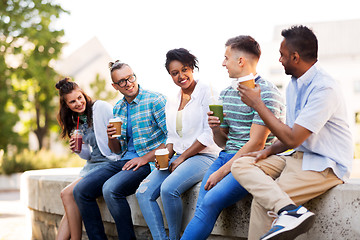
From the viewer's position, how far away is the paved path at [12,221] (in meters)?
6.20

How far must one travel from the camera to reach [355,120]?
36406 millimetres

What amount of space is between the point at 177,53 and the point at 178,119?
59 centimetres

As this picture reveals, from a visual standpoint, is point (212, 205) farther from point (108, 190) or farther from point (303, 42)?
point (303, 42)

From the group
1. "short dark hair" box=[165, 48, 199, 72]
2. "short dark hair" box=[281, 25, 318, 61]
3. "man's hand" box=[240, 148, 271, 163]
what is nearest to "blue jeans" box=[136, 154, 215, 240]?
"man's hand" box=[240, 148, 271, 163]

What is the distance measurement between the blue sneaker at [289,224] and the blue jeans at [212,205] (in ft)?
1.85

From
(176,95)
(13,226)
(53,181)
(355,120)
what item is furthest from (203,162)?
(355,120)

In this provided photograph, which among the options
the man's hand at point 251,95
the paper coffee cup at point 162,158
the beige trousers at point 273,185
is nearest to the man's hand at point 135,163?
the paper coffee cup at point 162,158

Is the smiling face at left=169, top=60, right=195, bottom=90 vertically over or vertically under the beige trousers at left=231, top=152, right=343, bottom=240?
over

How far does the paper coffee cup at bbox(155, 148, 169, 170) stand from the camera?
3.94 metres

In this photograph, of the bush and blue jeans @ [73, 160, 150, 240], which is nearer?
blue jeans @ [73, 160, 150, 240]

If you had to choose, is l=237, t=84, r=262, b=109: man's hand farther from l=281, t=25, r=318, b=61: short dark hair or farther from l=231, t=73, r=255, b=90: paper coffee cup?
l=281, t=25, r=318, b=61: short dark hair

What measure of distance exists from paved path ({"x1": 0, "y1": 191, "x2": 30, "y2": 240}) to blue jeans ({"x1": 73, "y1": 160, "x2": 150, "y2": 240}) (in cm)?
208

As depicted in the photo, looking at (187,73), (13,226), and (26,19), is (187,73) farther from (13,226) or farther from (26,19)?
(26,19)

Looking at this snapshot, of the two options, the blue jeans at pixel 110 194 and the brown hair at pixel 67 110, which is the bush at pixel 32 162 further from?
the blue jeans at pixel 110 194
